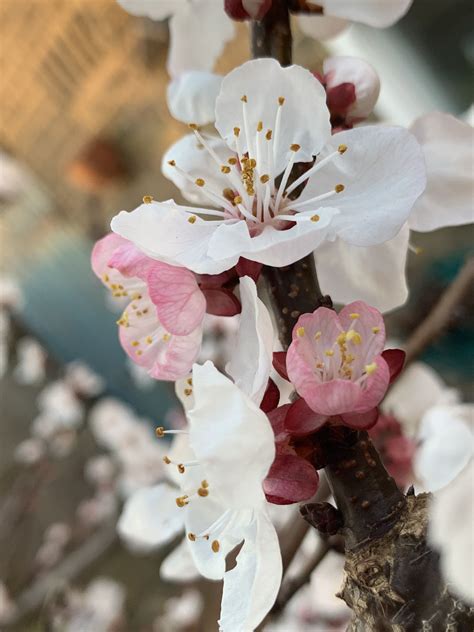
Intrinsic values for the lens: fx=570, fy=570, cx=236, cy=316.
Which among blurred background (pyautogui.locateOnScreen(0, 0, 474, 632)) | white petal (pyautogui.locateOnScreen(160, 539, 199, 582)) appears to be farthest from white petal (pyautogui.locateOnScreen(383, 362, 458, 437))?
blurred background (pyautogui.locateOnScreen(0, 0, 474, 632))

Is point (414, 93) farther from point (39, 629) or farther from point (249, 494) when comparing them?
point (39, 629)

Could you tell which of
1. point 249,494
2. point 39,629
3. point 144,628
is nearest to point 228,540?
point 249,494


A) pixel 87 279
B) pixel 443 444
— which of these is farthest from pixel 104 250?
pixel 87 279

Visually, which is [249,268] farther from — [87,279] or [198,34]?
[87,279]

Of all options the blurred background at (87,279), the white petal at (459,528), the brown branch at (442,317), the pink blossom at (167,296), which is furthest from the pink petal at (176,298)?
the blurred background at (87,279)

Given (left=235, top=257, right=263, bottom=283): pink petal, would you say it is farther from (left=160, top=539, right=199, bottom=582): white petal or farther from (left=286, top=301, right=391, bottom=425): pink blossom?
(left=160, top=539, right=199, bottom=582): white petal

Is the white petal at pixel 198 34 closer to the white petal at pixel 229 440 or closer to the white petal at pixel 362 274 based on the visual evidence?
the white petal at pixel 362 274
